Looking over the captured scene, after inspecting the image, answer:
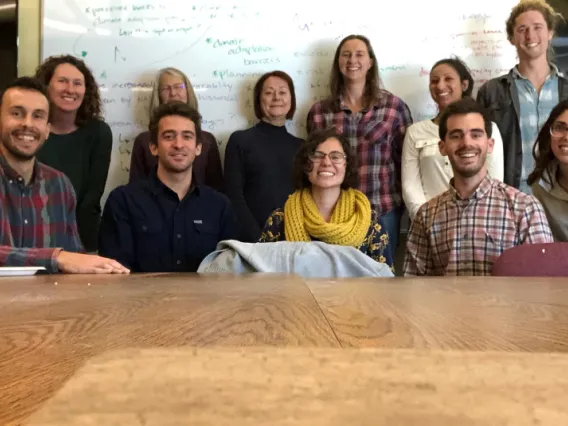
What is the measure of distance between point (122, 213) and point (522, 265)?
126cm

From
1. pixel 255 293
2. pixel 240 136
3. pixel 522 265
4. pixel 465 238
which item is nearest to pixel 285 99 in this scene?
pixel 240 136

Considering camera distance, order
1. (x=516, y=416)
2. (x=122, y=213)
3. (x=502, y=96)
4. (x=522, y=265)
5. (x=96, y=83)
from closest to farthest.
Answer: (x=516, y=416)
(x=522, y=265)
(x=122, y=213)
(x=502, y=96)
(x=96, y=83)

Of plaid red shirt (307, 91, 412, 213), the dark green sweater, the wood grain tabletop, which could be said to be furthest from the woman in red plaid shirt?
the wood grain tabletop

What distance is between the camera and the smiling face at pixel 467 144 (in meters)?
1.87

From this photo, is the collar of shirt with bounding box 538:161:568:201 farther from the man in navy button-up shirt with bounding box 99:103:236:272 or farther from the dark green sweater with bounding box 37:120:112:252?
the dark green sweater with bounding box 37:120:112:252

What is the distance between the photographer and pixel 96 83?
8.87ft

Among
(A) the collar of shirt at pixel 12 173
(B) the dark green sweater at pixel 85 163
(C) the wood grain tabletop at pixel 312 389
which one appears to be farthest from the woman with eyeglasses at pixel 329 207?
(C) the wood grain tabletop at pixel 312 389

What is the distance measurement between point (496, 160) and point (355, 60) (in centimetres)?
77

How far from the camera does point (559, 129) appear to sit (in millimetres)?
1896

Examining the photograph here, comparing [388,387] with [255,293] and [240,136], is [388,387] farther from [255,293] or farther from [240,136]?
[240,136]

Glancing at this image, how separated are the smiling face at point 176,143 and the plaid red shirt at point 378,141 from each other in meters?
0.75

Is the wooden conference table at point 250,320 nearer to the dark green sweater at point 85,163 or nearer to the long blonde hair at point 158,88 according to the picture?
the dark green sweater at point 85,163

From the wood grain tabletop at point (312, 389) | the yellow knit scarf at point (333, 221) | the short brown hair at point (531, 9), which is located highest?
the short brown hair at point (531, 9)

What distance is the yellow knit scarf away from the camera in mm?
1819
